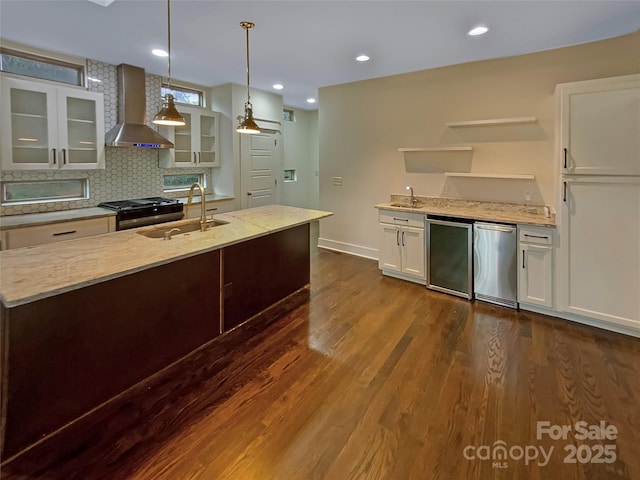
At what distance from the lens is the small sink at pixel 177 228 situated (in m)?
2.91

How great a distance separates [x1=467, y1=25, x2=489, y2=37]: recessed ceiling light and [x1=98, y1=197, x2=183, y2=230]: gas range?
158 inches

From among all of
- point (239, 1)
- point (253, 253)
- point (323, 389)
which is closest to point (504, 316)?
point (323, 389)

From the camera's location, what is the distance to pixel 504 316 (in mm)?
3414

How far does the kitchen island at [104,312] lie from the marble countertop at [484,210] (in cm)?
199

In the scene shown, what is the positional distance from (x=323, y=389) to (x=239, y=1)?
2987 millimetres

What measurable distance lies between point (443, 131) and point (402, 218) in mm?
1298

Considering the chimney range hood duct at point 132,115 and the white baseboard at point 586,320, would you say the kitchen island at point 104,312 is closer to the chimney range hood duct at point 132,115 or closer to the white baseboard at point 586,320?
the chimney range hood duct at point 132,115

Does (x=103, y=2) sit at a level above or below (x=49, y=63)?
below

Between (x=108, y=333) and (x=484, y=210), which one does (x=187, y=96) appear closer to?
(x=108, y=333)

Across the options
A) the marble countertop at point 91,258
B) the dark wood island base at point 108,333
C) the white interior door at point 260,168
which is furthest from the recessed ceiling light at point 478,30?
the white interior door at point 260,168

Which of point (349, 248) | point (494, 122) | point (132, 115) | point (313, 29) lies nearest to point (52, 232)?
point (132, 115)

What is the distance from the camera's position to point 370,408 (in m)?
2.11

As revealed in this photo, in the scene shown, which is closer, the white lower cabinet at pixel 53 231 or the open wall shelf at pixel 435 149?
the white lower cabinet at pixel 53 231

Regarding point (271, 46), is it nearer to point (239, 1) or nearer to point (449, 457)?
point (239, 1)
